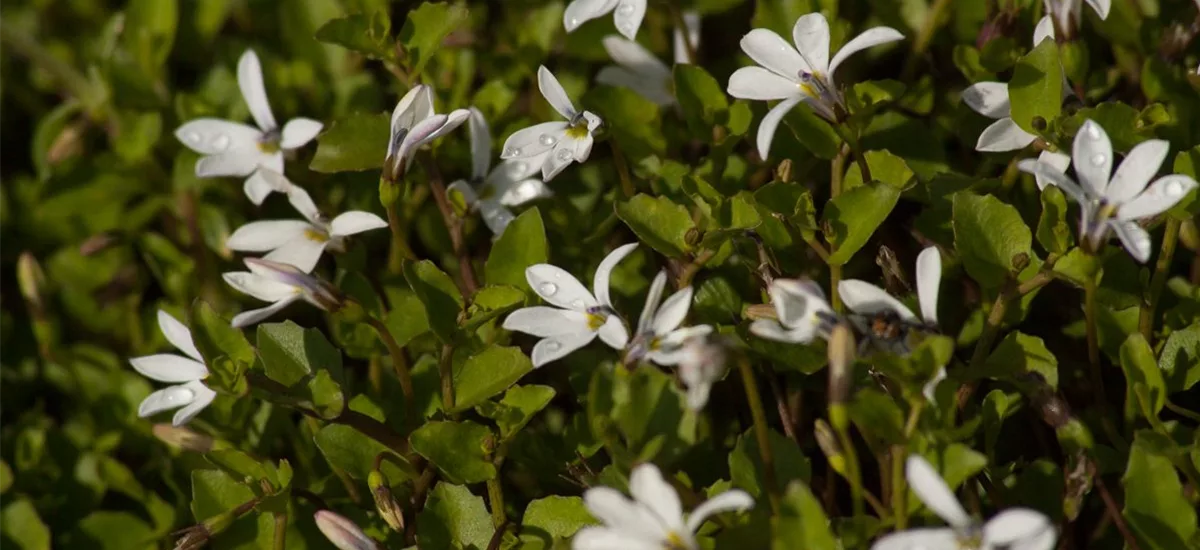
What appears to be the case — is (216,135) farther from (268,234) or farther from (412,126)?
(412,126)

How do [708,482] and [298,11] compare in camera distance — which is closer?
[708,482]

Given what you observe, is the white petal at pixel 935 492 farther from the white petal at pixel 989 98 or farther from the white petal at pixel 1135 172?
the white petal at pixel 989 98

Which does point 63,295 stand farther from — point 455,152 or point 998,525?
point 998,525

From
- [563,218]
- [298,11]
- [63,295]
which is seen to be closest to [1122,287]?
[563,218]

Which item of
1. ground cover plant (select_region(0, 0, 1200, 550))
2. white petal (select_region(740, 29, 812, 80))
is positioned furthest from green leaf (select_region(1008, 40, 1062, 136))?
white petal (select_region(740, 29, 812, 80))

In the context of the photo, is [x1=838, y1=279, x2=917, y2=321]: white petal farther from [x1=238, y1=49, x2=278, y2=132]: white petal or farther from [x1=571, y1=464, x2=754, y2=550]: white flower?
[x1=238, y1=49, x2=278, y2=132]: white petal

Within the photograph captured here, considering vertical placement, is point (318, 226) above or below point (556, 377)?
above

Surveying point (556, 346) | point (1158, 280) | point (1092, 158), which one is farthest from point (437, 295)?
point (1158, 280)
